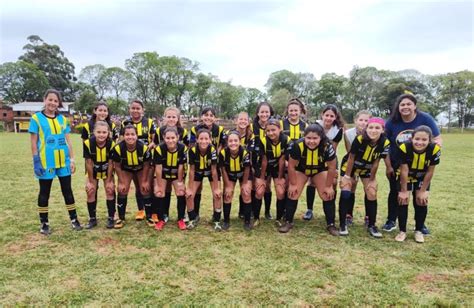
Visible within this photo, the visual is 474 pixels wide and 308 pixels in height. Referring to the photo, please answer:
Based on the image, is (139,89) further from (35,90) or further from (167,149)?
(167,149)

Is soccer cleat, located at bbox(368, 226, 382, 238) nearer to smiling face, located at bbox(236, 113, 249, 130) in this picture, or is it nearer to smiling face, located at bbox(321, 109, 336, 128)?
smiling face, located at bbox(321, 109, 336, 128)

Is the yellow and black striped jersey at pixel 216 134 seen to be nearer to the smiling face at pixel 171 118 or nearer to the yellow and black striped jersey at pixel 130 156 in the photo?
the smiling face at pixel 171 118

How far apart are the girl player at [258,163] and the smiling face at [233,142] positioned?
0.35 m

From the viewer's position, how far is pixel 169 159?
511 centimetres

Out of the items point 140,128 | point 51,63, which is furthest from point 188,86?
point 140,128

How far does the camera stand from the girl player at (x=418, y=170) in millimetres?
4500

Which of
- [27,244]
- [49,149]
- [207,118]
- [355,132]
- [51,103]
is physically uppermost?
[51,103]

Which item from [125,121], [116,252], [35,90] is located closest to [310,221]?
[116,252]

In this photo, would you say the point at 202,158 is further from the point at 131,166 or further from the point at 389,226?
the point at 389,226

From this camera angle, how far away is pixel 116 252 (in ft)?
13.6

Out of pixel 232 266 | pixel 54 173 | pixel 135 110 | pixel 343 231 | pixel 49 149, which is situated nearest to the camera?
pixel 232 266

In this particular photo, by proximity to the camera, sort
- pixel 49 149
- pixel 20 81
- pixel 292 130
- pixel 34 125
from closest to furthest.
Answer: pixel 34 125
pixel 49 149
pixel 292 130
pixel 20 81

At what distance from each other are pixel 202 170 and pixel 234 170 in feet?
1.66

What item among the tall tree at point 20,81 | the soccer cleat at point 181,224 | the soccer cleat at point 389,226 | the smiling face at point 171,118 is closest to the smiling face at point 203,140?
the smiling face at point 171,118
